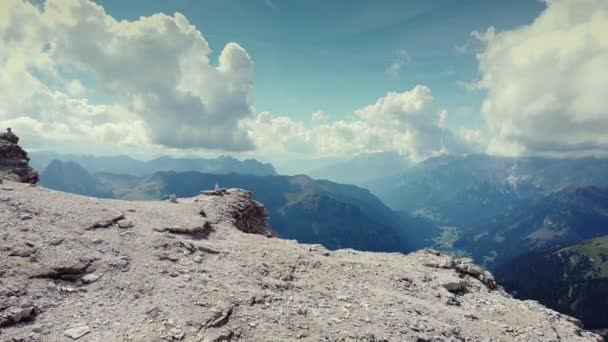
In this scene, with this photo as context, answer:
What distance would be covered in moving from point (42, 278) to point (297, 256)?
14.7 m

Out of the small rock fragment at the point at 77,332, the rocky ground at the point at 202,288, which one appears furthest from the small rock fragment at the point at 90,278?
the small rock fragment at the point at 77,332

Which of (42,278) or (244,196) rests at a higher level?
(244,196)

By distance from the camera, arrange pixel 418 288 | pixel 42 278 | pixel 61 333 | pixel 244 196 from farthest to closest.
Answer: pixel 244 196, pixel 418 288, pixel 42 278, pixel 61 333

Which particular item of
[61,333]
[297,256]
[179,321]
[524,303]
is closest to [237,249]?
[297,256]

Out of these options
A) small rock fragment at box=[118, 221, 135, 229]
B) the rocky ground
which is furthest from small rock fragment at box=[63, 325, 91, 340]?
small rock fragment at box=[118, 221, 135, 229]

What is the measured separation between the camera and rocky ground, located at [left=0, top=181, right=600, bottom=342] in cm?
1544

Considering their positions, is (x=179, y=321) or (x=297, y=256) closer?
(x=179, y=321)

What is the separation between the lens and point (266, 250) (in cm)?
2589

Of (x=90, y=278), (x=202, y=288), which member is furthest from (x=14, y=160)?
(x=202, y=288)

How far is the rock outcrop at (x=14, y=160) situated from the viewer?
35.4 metres

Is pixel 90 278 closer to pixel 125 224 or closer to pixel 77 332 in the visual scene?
pixel 77 332

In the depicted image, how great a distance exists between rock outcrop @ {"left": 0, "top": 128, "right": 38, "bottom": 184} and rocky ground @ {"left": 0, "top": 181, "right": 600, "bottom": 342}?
990 centimetres

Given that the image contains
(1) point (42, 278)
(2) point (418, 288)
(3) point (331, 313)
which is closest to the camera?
(1) point (42, 278)

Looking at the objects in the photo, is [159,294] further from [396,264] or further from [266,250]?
[396,264]
